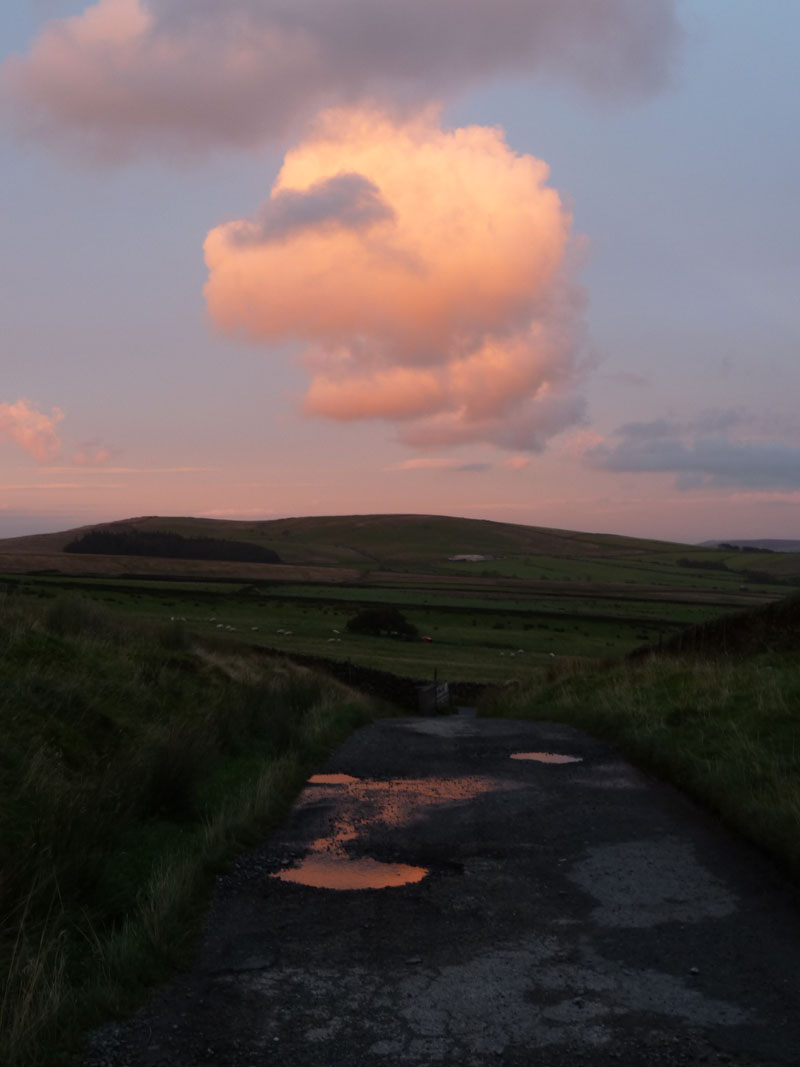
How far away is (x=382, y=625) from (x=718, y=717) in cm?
5470

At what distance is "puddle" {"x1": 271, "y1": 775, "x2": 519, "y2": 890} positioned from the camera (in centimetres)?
901

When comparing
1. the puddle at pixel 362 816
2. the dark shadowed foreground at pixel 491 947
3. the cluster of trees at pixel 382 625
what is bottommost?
the cluster of trees at pixel 382 625

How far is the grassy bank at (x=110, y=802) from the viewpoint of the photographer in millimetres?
6270

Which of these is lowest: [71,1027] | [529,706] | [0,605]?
[529,706]

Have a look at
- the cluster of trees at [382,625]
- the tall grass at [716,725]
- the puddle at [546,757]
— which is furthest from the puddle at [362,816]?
the cluster of trees at [382,625]

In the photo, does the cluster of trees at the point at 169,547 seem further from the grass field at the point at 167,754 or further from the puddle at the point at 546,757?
the puddle at the point at 546,757

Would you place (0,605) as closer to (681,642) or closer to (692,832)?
(692,832)

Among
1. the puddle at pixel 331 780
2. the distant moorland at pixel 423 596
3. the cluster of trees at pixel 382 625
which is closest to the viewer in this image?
the puddle at pixel 331 780

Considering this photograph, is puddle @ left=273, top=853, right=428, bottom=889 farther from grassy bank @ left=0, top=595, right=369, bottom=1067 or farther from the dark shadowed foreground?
grassy bank @ left=0, top=595, right=369, bottom=1067

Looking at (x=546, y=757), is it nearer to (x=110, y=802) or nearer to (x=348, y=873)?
(x=348, y=873)

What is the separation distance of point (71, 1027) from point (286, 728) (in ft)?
39.3

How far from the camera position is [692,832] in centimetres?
1017

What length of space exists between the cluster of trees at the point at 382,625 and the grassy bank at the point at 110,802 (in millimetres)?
46021

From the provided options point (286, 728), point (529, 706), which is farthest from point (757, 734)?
point (529, 706)
